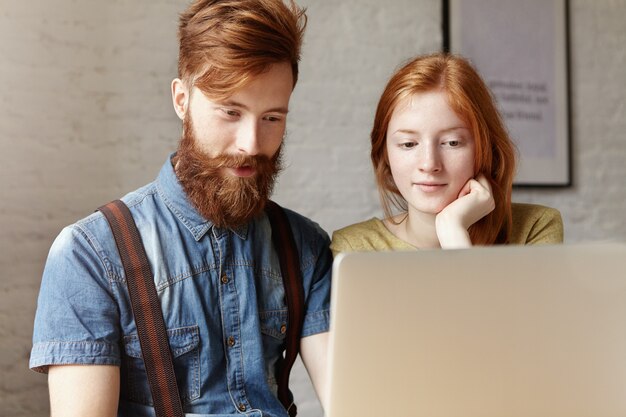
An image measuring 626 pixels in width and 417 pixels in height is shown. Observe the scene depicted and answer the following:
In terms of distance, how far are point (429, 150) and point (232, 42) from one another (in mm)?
493

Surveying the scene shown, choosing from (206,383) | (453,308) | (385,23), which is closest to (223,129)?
(206,383)

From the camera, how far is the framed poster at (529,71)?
2.99 metres

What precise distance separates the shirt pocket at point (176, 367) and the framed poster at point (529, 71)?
6.36ft

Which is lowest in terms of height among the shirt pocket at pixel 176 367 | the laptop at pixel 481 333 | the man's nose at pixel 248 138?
the shirt pocket at pixel 176 367

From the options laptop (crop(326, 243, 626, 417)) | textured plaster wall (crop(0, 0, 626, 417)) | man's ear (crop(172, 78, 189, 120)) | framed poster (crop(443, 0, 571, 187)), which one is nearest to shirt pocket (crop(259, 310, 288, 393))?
man's ear (crop(172, 78, 189, 120))

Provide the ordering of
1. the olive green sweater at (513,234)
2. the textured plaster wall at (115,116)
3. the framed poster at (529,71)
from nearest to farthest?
the olive green sweater at (513,234)
the textured plaster wall at (115,116)
the framed poster at (529,71)

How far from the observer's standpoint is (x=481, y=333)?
3.04 ft

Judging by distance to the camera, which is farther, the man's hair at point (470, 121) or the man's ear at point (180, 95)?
the man's hair at point (470, 121)

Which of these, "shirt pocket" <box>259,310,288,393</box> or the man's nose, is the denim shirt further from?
the man's nose

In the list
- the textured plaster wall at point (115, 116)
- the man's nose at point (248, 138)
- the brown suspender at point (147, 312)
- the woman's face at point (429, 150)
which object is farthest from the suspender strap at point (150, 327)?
the textured plaster wall at point (115, 116)

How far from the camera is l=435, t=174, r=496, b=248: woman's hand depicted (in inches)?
62.4

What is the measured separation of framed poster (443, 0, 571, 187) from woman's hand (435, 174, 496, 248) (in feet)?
4.50

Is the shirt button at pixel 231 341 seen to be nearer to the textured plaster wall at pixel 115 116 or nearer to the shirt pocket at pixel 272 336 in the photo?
the shirt pocket at pixel 272 336

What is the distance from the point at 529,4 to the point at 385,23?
0.75 metres
